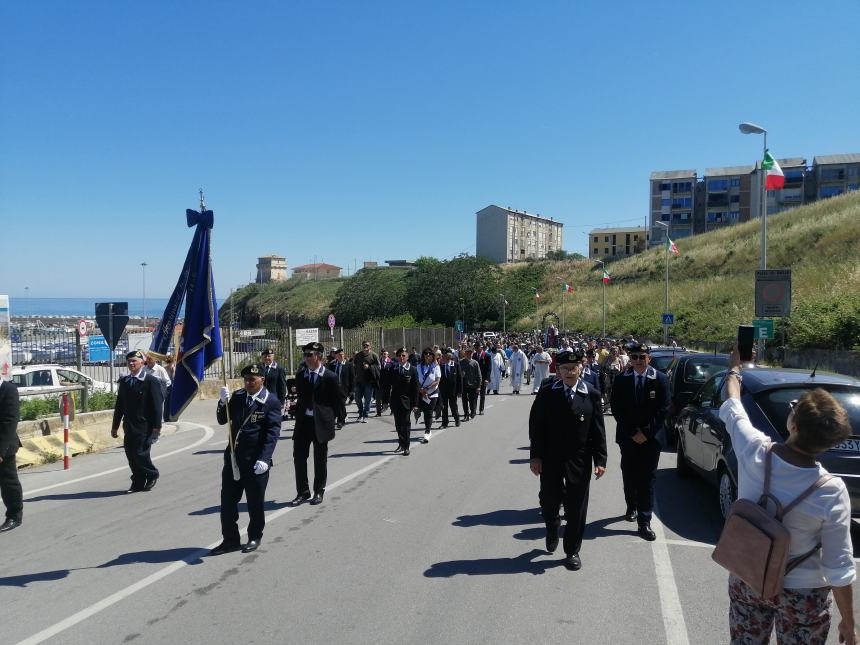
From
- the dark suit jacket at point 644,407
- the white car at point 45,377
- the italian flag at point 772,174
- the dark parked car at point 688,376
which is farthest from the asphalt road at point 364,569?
the italian flag at point 772,174

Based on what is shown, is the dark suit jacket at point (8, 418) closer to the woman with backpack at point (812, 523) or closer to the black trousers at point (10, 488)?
the black trousers at point (10, 488)

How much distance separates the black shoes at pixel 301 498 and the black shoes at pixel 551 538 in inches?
123

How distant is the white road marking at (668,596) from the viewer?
4.29 metres

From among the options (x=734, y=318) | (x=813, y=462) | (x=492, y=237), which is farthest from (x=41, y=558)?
(x=492, y=237)

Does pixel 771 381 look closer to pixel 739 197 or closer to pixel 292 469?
pixel 292 469

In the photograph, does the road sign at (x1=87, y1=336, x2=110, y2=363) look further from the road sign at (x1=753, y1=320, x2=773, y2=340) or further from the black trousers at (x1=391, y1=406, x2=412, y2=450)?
the road sign at (x1=753, y1=320, x2=773, y2=340)

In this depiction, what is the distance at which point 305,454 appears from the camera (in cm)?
776

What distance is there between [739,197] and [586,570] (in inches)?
4185

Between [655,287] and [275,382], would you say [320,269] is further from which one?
[275,382]

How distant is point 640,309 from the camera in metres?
61.3

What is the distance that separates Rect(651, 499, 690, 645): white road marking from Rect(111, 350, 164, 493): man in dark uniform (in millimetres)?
6093

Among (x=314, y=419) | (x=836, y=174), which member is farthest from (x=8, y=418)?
(x=836, y=174)

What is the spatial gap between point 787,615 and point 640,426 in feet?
12.6

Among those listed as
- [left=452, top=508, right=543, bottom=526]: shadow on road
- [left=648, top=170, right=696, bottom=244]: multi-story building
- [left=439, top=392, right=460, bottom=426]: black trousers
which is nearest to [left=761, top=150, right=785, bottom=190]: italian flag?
[left=439, top=392, right=460, bottom=426]: black trousers
